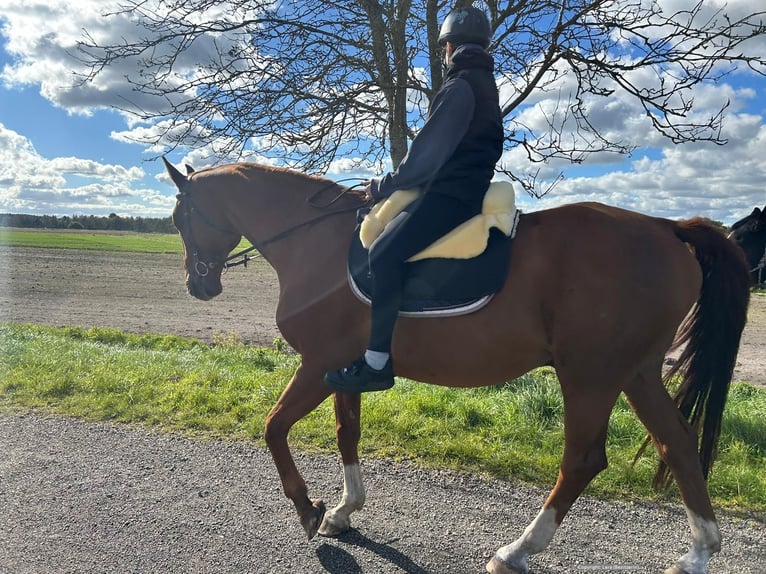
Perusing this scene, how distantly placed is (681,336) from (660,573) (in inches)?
55.7

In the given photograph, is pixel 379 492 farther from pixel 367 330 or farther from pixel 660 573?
pixel 660 573

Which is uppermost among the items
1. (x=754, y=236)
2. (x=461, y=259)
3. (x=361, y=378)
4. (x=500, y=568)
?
(x=754, y=236)

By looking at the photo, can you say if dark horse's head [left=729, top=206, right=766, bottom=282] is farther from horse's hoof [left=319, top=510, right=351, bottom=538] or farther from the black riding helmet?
horse's hoof [left=319, top=510, right=351, bottom=538]

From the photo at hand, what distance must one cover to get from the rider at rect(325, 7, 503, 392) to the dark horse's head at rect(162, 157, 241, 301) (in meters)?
1.59

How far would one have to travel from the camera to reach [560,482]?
3102mm

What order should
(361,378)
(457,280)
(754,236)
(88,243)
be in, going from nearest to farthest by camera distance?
(457,280), (361,378), (754,236), (88,243)

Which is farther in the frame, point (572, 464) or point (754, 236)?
point (754, 236)

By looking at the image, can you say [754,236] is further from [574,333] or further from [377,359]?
[377,359]

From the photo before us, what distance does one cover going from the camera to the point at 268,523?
3621 millimetres

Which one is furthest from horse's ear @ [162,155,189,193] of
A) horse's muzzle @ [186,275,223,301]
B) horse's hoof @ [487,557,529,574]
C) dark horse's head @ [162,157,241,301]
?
horse's hoof @ [487,557,529,574]

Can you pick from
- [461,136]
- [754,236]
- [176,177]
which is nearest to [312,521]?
[461,136]

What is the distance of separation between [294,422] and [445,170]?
1.79 meters

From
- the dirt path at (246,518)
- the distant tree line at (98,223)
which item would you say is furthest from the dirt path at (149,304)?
the distant tree line at (98,223)

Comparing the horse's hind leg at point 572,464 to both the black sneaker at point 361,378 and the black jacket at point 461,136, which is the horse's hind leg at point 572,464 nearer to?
the black sneaker at point 361,378
